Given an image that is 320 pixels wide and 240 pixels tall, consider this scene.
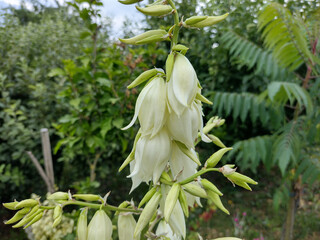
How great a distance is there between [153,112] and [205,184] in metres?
0.14

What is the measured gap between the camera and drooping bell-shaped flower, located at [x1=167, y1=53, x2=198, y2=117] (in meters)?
0.42

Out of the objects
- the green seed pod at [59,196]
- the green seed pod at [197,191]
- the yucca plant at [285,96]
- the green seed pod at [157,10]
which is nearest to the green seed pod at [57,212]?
the green seed pod at [59,196]

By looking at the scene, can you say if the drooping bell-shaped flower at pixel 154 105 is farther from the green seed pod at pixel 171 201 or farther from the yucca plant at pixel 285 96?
the yucca plant at pixel 285 96

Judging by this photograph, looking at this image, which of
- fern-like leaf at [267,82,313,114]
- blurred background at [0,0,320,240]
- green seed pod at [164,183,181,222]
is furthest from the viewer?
blurred background at [0,0,320,240]

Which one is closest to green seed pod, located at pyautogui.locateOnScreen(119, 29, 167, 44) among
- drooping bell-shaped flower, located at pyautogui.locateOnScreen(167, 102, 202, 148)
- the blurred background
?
drooping bell-shaped flower, located at pyautogui.locateOnScreen(167, 102, 202, 148)

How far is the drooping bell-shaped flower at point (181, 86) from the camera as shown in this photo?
1.39ft

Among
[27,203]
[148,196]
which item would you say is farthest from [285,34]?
[27,203]

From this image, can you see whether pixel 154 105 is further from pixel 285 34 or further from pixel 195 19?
pixel 285 34

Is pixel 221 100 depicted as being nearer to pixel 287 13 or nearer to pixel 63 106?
pixel 287 13

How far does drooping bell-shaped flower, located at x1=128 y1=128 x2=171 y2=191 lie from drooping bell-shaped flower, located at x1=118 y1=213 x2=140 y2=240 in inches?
5.0

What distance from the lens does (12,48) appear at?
238 cm

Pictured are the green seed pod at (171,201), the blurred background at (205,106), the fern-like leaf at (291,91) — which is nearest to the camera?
the green seed pod at (171,201)

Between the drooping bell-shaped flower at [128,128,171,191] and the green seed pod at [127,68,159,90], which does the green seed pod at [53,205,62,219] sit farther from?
the green seed pod at [127,68,159,90]

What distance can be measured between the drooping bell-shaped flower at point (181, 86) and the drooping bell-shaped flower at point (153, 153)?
0.06m
